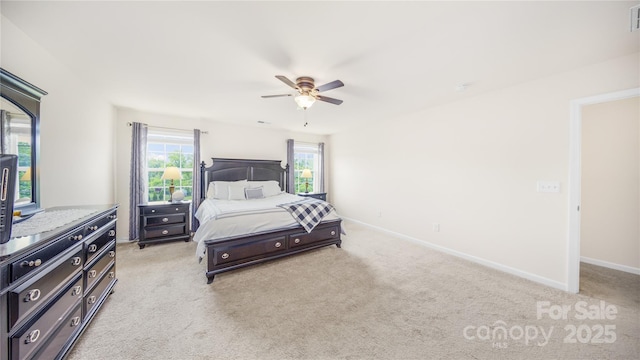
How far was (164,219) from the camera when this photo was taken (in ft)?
11.9

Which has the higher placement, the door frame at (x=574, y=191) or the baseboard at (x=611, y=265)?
the door frame at (x=574, y=191)

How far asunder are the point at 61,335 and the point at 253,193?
3.01 meters

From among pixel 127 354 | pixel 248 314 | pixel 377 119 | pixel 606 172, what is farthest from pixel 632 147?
pixel 127 354

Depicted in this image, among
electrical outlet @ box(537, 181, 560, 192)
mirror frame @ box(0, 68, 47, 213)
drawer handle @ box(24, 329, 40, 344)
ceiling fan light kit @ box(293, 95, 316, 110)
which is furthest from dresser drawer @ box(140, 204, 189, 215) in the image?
electrical outlet @ box(537, 181, 560, 192)

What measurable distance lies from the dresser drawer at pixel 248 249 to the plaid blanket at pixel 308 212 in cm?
37

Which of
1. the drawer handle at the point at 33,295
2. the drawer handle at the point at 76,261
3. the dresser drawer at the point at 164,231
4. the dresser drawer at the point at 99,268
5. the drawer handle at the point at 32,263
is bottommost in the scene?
the dresser drawer at the point at 164,231

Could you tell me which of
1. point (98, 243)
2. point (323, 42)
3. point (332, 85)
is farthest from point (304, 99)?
point (98, 243)

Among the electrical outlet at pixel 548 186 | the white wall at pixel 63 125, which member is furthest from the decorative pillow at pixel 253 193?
the electrical outlet at pixel 548 186

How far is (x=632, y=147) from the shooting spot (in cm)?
263

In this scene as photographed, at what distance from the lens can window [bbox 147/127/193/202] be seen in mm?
4051

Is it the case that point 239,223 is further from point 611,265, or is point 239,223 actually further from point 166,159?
point 611,265

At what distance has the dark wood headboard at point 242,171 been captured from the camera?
4.40m

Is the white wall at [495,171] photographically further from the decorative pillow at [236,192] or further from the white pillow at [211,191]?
the white pillow at [211,191]

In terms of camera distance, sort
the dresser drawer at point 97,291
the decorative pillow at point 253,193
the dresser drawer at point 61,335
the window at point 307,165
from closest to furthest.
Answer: the dresser drawer at point 61,335 → the dresser drawer at point 97,291 → the decorative pillow at point 253,193 → the window at point 307,165
